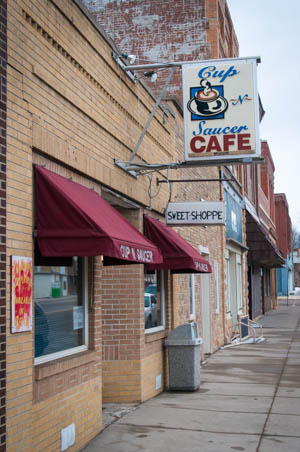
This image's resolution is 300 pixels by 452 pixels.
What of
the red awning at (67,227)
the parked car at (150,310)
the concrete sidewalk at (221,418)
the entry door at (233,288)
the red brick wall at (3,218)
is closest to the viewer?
the red brick wall at (3,218)

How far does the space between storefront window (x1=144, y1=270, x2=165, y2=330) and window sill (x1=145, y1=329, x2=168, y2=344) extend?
13cm

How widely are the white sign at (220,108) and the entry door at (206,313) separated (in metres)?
7.28

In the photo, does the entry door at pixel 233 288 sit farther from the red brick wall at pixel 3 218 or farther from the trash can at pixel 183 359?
the red brick wall at pixel 3 218

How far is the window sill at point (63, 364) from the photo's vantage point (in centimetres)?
593

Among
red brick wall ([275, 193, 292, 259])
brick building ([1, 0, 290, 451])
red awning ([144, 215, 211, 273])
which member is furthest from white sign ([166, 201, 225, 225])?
red brick wall ([275, 193, 292, 259])

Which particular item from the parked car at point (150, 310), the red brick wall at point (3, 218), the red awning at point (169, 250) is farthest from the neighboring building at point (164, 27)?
the red brick wall at point (3, 218)

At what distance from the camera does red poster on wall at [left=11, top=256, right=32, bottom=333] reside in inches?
211

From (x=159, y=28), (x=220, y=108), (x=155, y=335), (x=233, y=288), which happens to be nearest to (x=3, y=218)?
(x=220, y=108)

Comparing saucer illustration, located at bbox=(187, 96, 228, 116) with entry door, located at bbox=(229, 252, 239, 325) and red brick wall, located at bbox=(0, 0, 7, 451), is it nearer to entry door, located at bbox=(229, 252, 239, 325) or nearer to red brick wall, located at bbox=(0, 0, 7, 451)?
red brick wall, located at bbox=(0, 0, 7, 451)

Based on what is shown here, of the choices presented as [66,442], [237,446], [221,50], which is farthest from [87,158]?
[221,50]

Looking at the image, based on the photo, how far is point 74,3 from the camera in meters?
7.20

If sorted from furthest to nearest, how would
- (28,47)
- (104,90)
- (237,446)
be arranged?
(104,90) < (237,446) < (28,47)

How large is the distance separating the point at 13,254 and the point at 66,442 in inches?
91.1

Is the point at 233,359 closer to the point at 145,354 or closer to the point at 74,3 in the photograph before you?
the point at 145,354
